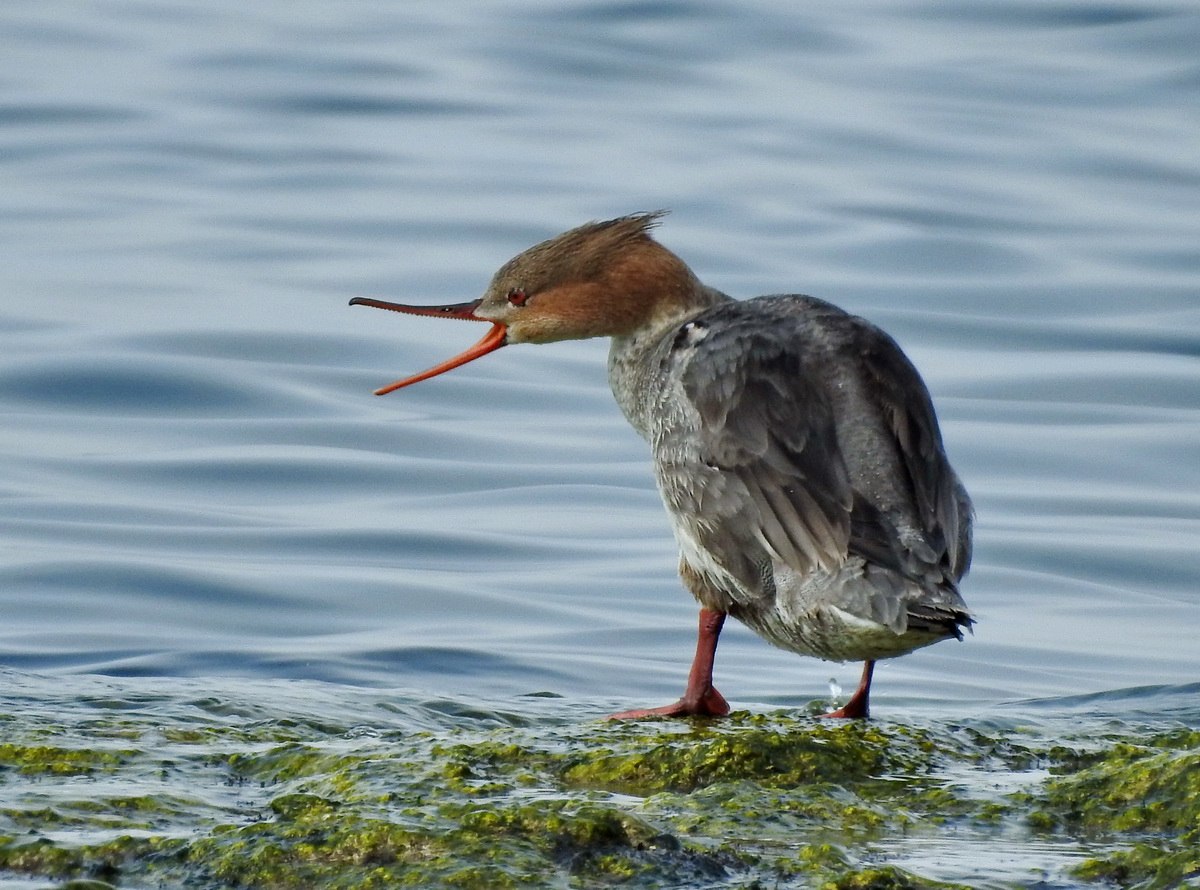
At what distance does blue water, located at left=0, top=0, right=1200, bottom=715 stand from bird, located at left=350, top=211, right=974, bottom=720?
1127mm

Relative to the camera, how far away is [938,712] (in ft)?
20.6

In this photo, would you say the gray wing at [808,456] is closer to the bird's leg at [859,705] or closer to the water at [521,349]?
the bird's leg at [859,705]

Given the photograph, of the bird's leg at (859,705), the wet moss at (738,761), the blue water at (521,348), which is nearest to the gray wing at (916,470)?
the bird's leg at (859,705)

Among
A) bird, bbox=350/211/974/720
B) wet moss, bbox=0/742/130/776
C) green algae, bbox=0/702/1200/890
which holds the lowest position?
wet moss, bbox=0/742/130/776

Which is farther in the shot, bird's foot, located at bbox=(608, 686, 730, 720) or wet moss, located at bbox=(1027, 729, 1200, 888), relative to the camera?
bird's foot, located at bbox=(608, 686, 730, 720)

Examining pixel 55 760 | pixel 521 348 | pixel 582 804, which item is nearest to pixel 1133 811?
pixel 582 804

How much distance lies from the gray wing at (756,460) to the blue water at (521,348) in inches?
46.7

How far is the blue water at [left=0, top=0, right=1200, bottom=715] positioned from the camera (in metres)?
8.41

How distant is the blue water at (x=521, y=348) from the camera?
8414mm

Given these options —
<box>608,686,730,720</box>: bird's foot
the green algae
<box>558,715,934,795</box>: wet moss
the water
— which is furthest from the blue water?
<box>558,715,934,795</box>: wet moss

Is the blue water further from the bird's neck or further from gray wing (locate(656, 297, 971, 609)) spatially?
gray wing (locate(656, 297, 971, 609))

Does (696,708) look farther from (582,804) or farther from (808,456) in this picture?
(582,804)

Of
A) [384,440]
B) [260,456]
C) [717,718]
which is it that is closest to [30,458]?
[260,456]

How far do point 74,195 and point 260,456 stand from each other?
639 cm
